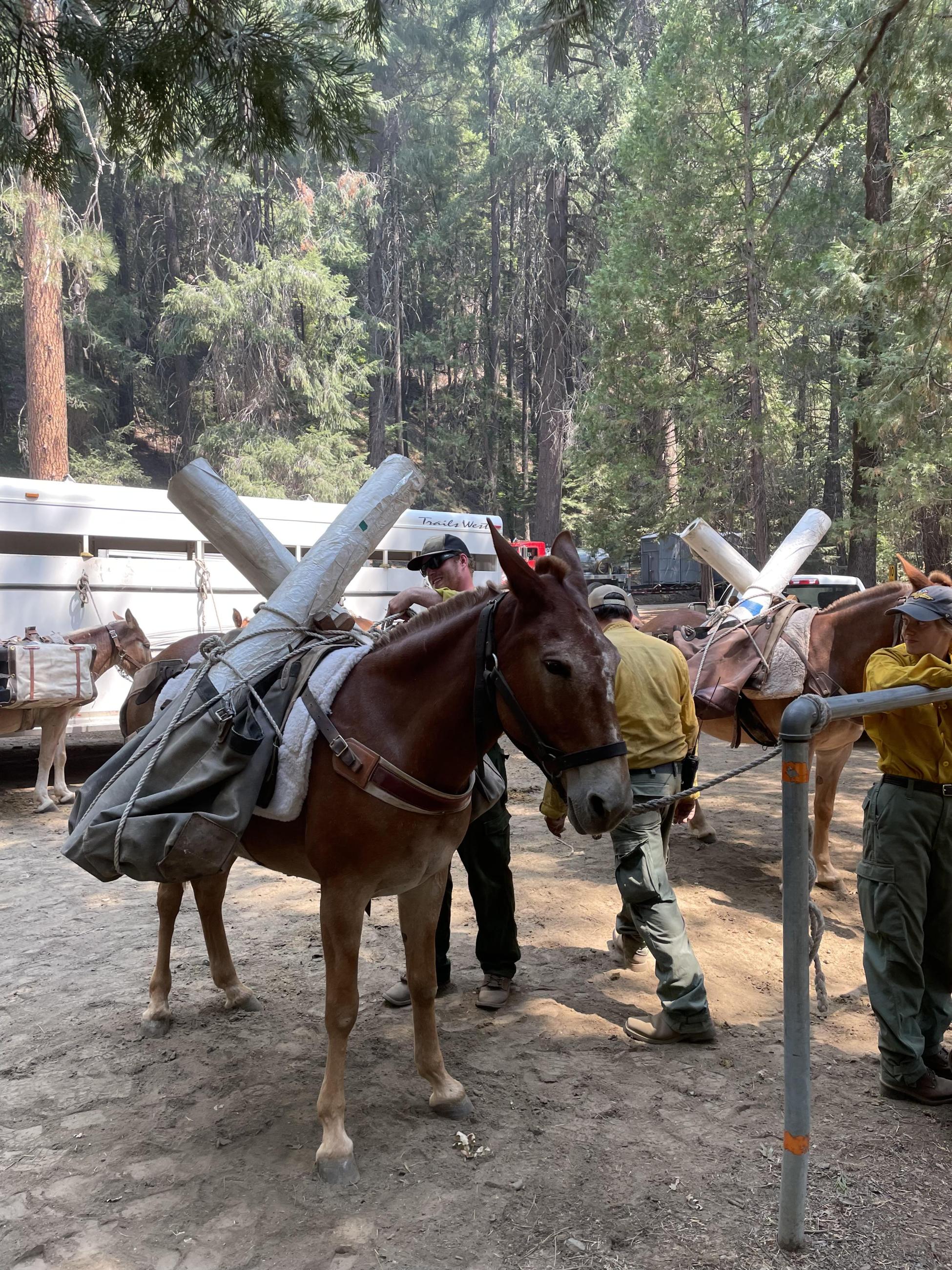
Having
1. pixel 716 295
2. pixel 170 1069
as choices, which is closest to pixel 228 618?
pixel 170 1069

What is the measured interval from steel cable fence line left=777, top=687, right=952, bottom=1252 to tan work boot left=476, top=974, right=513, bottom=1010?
70.0 inches

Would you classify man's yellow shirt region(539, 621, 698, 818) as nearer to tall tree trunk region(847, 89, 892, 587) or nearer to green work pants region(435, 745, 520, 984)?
green work pants region(435, 745, 520, 984)

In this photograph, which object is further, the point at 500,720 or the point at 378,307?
the point at 378,307

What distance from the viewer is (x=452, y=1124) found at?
310 cm

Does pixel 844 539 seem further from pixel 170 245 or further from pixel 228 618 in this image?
pixel 170 245

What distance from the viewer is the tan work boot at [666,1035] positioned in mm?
3623

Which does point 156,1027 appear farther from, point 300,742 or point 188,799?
point 300,742

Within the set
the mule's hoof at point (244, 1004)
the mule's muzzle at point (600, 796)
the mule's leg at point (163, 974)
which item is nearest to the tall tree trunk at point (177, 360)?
the mule's leg at point (163, 974)

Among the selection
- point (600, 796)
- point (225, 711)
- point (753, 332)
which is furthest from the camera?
point (753, 332)

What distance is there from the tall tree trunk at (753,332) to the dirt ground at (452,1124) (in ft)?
40.1

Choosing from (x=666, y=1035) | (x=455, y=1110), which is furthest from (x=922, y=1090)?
(x=455, y=1110)

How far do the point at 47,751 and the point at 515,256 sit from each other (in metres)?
28.2

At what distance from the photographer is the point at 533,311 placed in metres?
28.7

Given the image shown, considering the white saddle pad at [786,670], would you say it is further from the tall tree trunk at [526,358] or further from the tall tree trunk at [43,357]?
the tall tree trunk at [526,358]
